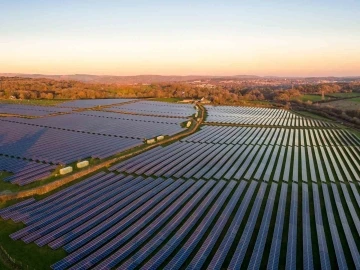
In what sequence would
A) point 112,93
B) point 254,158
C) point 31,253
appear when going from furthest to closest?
point 112,93, point 254,158, point 31,253

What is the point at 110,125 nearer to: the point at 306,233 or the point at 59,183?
the point at 59,183

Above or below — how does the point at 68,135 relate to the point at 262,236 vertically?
above

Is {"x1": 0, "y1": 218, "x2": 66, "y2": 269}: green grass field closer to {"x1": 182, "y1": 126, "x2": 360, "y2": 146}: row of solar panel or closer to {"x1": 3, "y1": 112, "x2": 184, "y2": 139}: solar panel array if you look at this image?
{"x1": 3, "y1": 112, "x2": 184, "y2": 139}: solar panel array

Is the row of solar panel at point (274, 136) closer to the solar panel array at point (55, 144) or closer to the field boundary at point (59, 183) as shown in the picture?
the field boundary at point (59, 183)

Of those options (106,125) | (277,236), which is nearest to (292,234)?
(277,236)

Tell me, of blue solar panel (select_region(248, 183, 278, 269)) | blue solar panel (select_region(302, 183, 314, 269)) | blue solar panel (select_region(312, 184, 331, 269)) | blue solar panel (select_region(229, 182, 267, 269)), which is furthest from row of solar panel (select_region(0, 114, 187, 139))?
blue solar panel (select_region(312, 184, 331, 269))

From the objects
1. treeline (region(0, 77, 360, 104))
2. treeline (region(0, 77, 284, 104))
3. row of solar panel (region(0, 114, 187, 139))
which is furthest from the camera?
treeline (region(0, 77, 360, 104))

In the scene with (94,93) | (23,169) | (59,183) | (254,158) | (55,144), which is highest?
(94,93)
